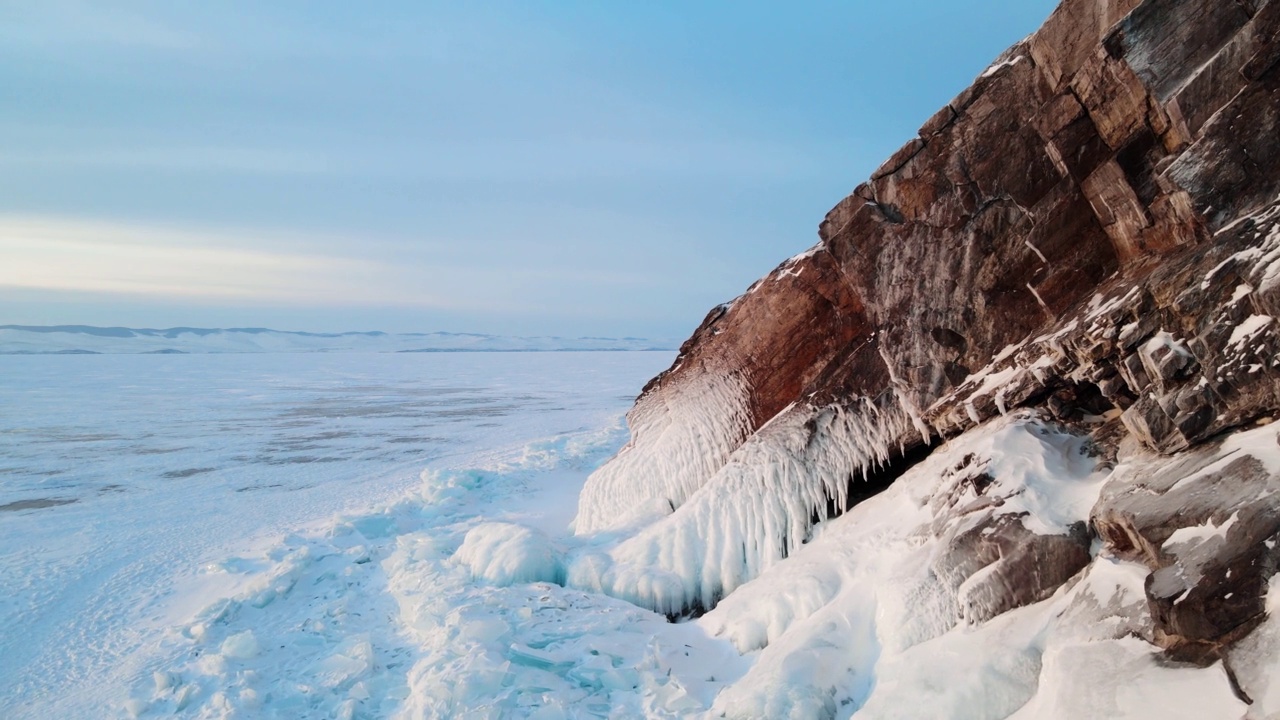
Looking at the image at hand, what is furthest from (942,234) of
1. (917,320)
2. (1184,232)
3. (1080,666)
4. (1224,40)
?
(1080,666)

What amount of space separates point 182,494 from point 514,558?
10.8 metres

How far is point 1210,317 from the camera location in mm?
5855

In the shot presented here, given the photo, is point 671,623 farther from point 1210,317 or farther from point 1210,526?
point 1210,317

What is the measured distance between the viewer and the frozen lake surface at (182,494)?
328 inches

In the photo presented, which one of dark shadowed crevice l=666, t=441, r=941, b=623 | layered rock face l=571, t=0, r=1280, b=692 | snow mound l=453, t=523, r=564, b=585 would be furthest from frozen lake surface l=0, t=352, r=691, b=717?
layered rock face l=571, t=0, r=1280, b=692

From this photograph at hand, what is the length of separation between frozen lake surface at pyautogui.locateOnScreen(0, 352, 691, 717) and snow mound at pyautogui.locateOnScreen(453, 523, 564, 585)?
2008mm

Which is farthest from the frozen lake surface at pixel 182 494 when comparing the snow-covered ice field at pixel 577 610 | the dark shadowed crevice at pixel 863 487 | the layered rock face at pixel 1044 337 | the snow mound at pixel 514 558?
the layered rock face at pixel 1044 337

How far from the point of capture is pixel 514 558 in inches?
394

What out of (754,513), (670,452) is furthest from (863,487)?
(670,452)

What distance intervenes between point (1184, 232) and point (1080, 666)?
4.20m

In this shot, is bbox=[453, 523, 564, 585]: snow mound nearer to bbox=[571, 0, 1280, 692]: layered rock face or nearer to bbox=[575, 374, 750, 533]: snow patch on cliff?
bbox=[571, 0, 1280, 692]: layered rock face

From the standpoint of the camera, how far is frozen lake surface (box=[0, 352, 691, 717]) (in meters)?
8.33

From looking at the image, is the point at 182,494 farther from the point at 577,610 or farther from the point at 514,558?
the point at 577,610

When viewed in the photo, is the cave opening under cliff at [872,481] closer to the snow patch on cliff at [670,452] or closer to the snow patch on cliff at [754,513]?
the snow patch on cliff at [754,513]
